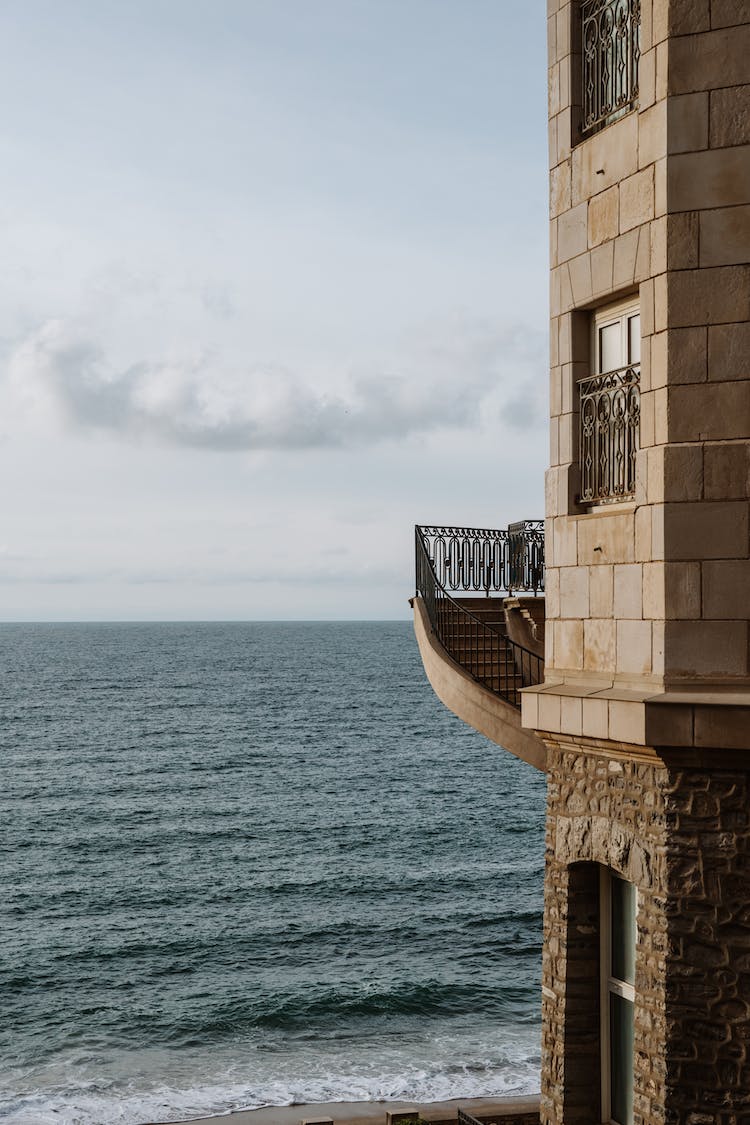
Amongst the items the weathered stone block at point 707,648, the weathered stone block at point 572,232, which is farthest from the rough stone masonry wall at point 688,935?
the weathered stone block at point 572,232

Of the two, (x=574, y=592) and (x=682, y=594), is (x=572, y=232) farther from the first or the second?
(x=682, y=594)

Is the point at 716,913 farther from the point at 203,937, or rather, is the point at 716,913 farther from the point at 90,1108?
the point at 203,937

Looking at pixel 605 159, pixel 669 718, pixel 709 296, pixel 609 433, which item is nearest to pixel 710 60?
pixel 605 159

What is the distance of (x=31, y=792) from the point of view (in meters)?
58.9

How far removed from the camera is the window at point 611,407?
9.66 m

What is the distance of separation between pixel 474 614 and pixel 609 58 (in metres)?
8.46

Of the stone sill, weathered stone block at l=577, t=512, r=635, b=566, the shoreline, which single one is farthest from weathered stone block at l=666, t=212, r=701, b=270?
the shoreline

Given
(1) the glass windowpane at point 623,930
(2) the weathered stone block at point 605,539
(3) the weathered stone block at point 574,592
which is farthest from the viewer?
(3) the weathered stone block at point 574,592

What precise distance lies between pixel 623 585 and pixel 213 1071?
20042 millimetres

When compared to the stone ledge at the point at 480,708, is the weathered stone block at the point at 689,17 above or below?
above

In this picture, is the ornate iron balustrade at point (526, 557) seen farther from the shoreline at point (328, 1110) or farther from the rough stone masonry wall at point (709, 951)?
the rough stone masonry wall at point (709, 951)

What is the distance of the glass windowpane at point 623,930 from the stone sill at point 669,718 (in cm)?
142

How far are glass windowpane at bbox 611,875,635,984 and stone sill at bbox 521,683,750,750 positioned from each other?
1.42m

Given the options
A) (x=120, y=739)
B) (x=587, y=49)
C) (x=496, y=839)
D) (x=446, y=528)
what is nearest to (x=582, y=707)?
(x=587, y=49)
